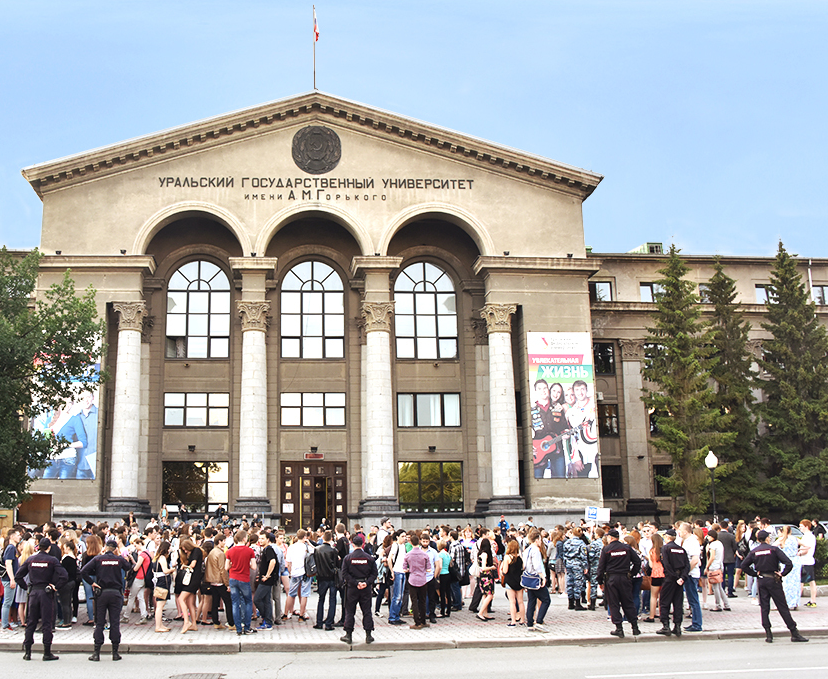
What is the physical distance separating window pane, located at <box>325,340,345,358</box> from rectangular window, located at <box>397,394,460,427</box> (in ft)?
10.7

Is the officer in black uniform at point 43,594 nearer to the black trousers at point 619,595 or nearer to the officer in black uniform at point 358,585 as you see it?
the officer in black uniform at point 358,585

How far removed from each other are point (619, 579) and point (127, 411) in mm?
24169

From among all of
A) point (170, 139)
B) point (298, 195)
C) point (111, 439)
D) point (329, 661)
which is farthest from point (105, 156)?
point (329, 661)

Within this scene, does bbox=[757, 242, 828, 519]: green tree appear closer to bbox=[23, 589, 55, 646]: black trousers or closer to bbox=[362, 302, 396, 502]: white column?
bbox=[362, 302, 396, 502]: white column

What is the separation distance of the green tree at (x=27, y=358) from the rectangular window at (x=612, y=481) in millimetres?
24543

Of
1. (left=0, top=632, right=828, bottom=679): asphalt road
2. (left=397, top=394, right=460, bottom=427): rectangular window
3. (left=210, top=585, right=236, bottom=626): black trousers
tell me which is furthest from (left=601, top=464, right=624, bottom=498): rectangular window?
(left=210, top=585, right=236, bottom=626): black trousers

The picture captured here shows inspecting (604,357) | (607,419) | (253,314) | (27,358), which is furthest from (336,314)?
(27,358)

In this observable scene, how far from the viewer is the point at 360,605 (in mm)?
16141

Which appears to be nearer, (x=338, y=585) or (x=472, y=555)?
(x=338, y=585)

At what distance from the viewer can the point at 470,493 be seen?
126 feet

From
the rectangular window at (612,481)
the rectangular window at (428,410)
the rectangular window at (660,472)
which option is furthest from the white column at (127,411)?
the rectangular window at (660,472)

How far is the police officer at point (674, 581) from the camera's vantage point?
16234 mm

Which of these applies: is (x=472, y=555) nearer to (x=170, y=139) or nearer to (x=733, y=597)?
(x=733, y=597)

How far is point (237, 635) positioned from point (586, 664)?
23.4 ft
